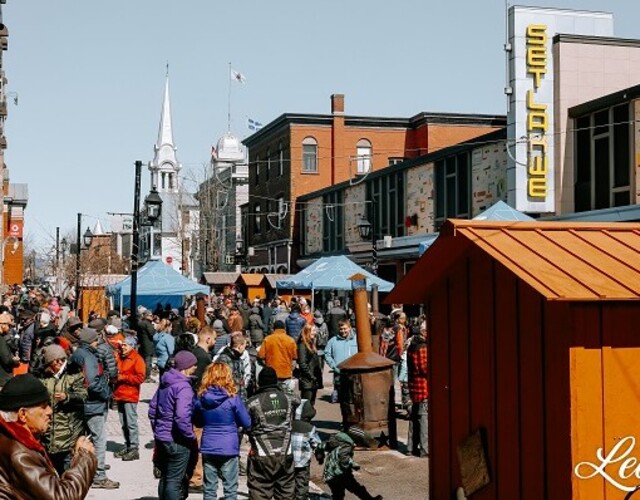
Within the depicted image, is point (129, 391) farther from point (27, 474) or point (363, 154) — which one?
point (363, 154)

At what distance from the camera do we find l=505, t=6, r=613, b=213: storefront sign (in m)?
24.1

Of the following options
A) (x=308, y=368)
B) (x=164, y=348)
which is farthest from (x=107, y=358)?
(x=164, y=348)

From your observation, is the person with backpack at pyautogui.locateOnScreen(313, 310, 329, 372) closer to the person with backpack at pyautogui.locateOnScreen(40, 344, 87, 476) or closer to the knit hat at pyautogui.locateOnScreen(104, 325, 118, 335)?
the knit hat at pyautogui.locateOnScreen(104, 325, 118, 335)

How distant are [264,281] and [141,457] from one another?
117 ft

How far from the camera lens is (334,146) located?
5566cm

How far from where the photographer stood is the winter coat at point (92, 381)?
33.8 ft

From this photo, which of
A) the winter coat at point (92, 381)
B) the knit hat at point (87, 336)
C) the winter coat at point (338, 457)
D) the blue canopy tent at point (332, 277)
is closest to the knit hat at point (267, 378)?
the winter coat at point (338, 457)

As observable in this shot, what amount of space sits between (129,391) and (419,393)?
3.99 m

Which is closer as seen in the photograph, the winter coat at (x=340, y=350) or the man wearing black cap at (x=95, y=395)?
the man wearing black cap at (x=95, y=395)

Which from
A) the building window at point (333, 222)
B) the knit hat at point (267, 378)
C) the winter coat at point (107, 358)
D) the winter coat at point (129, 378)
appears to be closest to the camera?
the knit hat at point (267, 378)

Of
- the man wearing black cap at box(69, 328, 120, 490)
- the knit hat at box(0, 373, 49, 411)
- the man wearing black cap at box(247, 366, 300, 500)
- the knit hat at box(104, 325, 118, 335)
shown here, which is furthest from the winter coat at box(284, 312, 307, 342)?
the knit hat at box(0, 373, 49, 411)

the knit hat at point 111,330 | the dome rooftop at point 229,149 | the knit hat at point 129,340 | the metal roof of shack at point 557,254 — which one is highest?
the dome rooftop at point 229,149

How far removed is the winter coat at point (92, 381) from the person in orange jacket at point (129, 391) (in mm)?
1365

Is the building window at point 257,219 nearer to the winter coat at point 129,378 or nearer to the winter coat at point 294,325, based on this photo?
the winter coat at point 294,325
